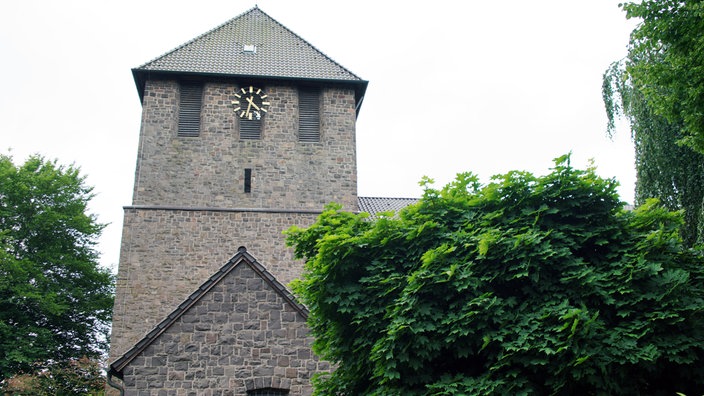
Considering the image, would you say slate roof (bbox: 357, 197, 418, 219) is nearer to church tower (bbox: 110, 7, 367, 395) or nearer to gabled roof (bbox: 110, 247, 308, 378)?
church tower (bbox: 110, 7, 367, 395)

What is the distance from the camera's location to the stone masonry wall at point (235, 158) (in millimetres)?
23078

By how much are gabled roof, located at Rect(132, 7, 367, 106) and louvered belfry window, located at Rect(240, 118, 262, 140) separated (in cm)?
153

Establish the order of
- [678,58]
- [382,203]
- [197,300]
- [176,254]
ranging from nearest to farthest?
[678,58] → [197,300] → [176,254] → [382,203]

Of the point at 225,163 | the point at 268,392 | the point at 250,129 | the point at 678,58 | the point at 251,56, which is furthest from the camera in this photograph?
the point at 251,56

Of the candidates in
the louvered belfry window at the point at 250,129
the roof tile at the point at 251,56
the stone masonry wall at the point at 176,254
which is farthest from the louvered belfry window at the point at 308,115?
the stone masonry wall at the point at 176,254

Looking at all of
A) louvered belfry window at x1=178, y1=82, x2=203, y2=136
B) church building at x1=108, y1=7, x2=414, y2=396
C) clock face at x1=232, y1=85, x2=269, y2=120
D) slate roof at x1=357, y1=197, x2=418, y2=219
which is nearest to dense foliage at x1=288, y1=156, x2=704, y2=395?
church building at x1=108, y1=7, x2=414, y2=396

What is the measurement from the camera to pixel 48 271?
107 feet

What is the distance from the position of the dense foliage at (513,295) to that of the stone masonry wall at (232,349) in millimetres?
813

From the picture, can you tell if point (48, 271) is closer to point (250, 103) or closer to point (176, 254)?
point (176, 254)

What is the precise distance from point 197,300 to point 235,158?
10.6 metres

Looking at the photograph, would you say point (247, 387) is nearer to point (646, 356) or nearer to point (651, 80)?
point (646, 356)

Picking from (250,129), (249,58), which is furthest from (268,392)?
(249,58)

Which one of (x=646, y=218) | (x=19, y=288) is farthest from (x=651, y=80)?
(x=19, y=288)

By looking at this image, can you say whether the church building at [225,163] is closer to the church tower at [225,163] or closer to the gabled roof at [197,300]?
the church tower at [225,163]
